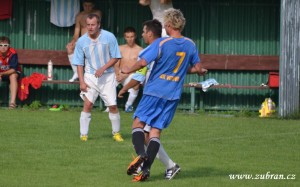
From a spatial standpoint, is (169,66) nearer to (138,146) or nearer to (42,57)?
(138,146)

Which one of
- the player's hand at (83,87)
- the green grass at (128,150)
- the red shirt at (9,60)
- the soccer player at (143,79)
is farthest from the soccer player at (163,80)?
the red shirt at (9,60)

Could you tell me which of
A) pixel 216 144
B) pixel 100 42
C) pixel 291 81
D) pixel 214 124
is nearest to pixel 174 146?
pixel 216 144

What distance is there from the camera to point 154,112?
1162 centimetres

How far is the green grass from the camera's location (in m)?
11.7

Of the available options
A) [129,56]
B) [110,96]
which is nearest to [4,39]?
[129,56]

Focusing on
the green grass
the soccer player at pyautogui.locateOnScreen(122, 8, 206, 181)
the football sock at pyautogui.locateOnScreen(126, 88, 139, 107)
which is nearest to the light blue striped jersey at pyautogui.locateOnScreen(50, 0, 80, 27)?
the football sock at pyautogui.locateOnScreen(126, 88, 139, 107)

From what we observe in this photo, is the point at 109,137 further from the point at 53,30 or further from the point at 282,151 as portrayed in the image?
the point at 53,30

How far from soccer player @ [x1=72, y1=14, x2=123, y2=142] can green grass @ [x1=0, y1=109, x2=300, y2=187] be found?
1.32ft

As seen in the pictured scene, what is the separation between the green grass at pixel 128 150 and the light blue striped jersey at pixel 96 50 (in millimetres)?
1254

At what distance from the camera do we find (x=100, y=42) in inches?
616

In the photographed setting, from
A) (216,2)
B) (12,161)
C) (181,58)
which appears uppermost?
(216,2)

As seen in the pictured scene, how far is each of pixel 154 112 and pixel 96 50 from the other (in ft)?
13.8

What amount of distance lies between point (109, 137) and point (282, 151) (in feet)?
9.88

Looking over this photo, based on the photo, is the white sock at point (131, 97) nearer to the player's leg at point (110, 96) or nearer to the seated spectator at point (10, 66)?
the seated spectator at point (10, 66)
